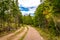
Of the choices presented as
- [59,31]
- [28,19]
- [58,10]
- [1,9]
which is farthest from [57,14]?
[28,19]

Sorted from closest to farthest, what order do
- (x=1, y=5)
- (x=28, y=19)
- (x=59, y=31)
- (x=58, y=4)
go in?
(x=58, y=4), (x=59, y=31), (x=1, y=5), (x=28, y=19)

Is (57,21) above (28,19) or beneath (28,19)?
above

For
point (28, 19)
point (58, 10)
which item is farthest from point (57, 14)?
point (28, 19)

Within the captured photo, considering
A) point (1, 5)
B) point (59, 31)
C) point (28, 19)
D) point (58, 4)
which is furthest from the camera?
point (28, 19)

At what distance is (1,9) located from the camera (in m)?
31.1

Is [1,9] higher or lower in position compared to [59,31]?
higher

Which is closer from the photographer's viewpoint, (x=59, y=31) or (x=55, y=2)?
(x=55, y=2)

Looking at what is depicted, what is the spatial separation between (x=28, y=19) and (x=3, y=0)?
129 m

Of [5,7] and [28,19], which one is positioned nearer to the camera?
[5,7]

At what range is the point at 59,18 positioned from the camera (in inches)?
1009

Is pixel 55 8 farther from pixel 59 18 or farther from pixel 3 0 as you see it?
pixel 3 0

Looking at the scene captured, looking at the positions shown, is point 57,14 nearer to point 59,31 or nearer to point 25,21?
point 59,31

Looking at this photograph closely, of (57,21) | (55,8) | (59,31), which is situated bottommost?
Answer: (59,31)

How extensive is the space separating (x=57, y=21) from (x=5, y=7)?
1026 centimetres
